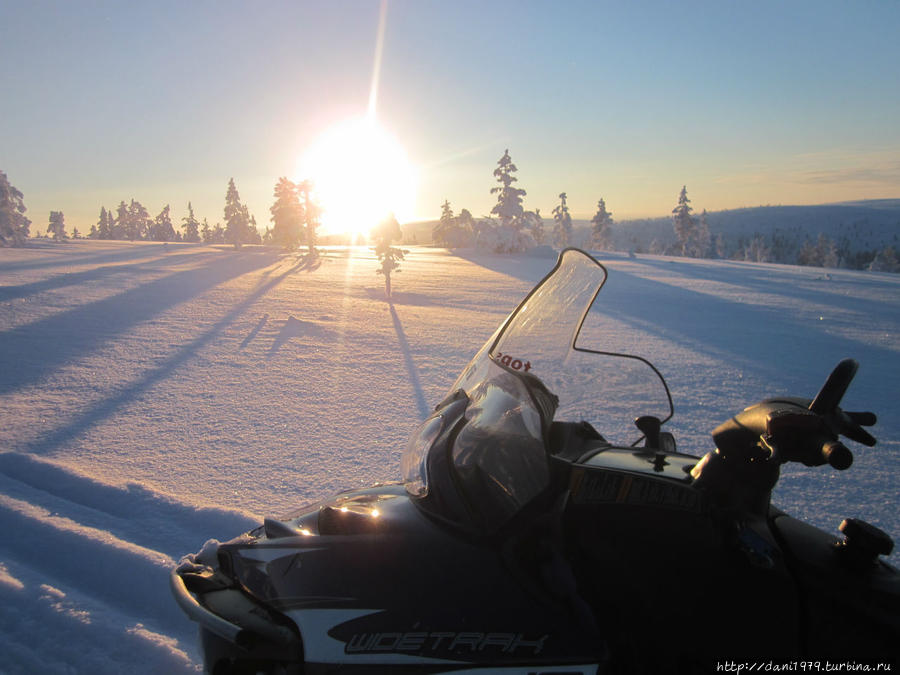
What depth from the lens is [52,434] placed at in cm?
476

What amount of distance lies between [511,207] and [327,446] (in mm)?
35411

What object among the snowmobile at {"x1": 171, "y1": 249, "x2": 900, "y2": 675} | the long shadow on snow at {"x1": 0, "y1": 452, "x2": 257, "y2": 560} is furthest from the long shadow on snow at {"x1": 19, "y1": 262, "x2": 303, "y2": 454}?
the snowmobile at {"x1": 171, "y1": 249, "x2": 900, "y2": 675}

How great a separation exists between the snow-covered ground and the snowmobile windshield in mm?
1735

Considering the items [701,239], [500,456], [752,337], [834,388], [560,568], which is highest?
[701,239]

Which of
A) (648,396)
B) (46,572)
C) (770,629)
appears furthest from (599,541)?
(46,572)

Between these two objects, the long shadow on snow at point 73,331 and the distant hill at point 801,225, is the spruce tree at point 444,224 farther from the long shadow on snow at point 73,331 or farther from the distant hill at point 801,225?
the distant hill at point 801,225

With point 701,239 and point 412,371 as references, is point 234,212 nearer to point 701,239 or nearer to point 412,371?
point 412,371

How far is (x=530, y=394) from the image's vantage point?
1744 mm

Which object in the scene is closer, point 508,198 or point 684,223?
point 508,198

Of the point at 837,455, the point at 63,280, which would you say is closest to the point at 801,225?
the point at 63,280

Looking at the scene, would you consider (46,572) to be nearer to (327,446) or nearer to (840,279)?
(327,446)

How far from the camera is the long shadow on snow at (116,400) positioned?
14.9 ft

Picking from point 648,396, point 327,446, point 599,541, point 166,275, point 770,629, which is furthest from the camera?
point 166,275

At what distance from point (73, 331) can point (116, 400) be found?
480 cm
